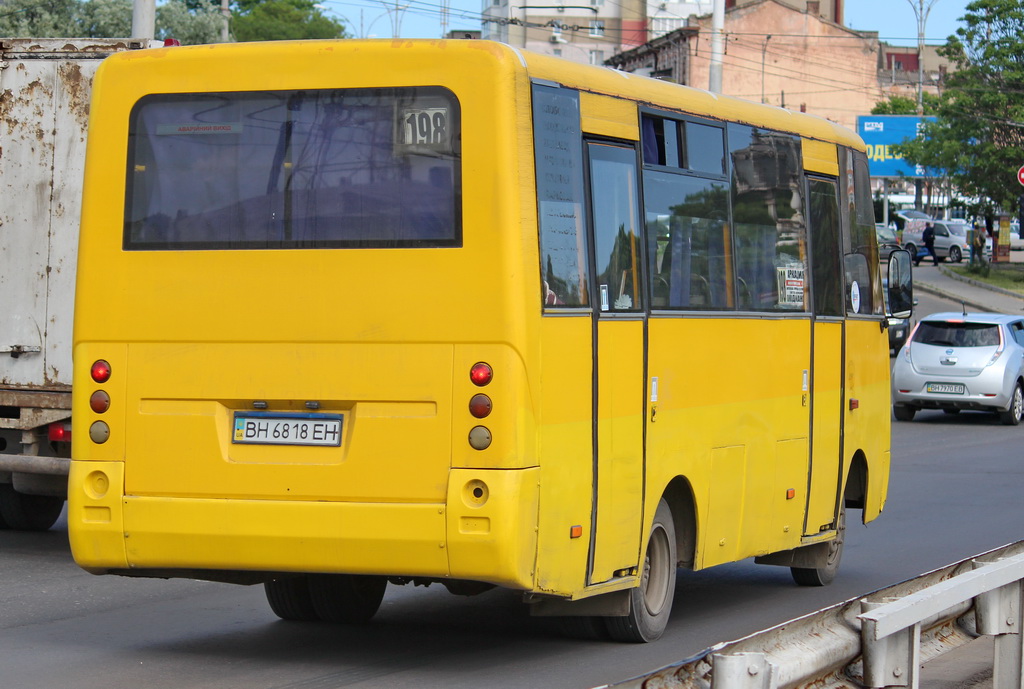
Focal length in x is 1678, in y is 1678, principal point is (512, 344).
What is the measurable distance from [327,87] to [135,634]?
3.30m

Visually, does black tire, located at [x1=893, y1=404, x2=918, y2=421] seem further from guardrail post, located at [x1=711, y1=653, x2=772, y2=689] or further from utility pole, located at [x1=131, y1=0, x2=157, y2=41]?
guardrail post, located at [x1=711, y1=653, x2=772, y2=689]

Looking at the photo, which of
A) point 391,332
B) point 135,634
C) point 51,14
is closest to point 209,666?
point 135,634

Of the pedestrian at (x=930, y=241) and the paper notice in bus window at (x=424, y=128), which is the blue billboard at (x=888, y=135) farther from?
the paper notice in bus window at (x=424, y=128)

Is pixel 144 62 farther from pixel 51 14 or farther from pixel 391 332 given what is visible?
pixel 51 14

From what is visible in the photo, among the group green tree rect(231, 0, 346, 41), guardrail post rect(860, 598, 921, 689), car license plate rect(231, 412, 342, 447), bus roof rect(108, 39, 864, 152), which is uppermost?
green tree rect(231, 0, 346, 41)

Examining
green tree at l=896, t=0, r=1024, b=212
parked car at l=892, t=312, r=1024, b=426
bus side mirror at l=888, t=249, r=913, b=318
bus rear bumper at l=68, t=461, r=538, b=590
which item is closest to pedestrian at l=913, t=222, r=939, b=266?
green tree at l=896, t=0, r=1024, b=212

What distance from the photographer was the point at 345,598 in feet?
30.2

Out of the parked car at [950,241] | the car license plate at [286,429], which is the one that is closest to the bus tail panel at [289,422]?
the car license plate at [286,429]

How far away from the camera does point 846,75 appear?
10425 centimetres

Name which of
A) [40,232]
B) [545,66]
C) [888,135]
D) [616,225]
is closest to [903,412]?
[40,232]

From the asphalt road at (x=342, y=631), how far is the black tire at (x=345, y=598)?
9 centimetres

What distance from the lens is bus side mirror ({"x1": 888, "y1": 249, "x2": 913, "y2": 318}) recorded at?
11875mm

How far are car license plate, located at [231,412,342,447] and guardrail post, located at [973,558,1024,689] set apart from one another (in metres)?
2.85

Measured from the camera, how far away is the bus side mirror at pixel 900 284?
11875 mm
